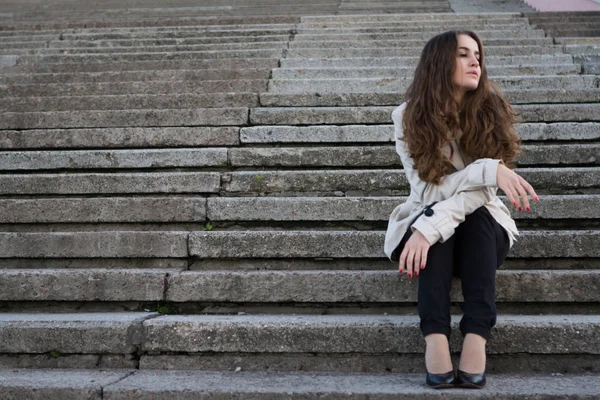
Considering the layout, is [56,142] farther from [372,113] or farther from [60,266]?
[372,113]

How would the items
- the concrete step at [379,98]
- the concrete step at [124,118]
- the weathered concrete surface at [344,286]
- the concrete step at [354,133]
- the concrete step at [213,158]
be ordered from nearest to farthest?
the weathered concrete surface at [344,286], the concrete step at [213,158], the concrete step at [354,133], the concrete step at [124,118], the concrete step at [379,98]

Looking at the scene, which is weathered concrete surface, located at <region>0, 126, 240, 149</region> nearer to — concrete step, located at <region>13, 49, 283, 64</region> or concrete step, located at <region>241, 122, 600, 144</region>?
concrete step, located at <region>241, 122, 600, 144</region>

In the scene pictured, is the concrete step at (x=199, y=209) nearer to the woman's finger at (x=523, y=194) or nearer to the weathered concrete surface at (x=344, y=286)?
the weathered concrete surface at (x=344, y=286)

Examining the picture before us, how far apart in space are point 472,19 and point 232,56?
2.80 m

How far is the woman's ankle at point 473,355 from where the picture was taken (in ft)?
6.87

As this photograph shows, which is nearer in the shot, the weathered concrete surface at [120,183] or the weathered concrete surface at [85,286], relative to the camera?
the weathered concrete surface at [85,286]

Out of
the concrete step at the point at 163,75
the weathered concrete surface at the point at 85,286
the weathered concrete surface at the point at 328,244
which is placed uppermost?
the concrete step at the point at 163,75

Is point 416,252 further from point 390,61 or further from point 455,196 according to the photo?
point 390,61

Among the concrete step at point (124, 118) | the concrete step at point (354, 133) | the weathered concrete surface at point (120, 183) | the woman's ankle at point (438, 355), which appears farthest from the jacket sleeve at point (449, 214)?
the concrete step at point (124, 118)

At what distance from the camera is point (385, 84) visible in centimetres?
485

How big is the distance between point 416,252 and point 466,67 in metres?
0.76

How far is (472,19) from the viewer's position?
6945 millimetres

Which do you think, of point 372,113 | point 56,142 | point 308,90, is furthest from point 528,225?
point 56,142

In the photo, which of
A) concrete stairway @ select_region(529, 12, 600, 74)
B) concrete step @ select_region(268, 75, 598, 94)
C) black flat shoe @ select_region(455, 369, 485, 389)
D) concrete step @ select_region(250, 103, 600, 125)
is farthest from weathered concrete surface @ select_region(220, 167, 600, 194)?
concrete stairway @ select_region(529, 12, 600, 74)
